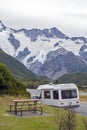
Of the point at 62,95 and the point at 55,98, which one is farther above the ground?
the point at 62,95

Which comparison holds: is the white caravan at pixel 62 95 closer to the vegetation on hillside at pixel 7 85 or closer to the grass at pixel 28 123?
the vegetation on hillside at pixel 7 85

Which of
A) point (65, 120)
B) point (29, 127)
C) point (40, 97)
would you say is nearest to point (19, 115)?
point (29, 127)

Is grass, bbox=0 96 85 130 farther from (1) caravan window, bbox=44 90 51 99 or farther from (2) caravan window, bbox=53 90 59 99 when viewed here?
(1) caravan window, bbox=44 90 51 99

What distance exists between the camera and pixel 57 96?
4231 centimetres

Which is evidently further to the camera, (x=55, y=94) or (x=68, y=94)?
(x=55, y=94)

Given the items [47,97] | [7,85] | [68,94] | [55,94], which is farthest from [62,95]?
[7,85]

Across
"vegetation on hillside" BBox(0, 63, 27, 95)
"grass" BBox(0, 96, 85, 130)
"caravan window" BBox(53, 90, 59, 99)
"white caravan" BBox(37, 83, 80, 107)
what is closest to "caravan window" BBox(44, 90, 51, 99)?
"white caravan" BBox(37, 83, 80, 107)

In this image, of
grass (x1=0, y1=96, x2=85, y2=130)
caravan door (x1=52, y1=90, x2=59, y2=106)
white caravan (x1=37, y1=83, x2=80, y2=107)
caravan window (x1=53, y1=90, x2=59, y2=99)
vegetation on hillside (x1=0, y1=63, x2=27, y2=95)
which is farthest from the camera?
vegetation on hillside (x1=0, y1=63, x2=27, y2=95)

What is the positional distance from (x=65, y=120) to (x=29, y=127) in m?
3.76

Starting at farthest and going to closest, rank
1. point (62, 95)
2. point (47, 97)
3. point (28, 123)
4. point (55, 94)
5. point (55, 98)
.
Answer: point (47, 97)
point (55, 94)
point (55, 98)
point (62, 95)
point (28, 123)

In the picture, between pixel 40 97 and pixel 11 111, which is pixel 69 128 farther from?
pixel 40 97

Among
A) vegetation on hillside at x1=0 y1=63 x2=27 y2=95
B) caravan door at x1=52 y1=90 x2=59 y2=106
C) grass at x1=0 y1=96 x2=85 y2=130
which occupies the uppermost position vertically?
vegetation on hillside at x1=0 y1=63 x2=27 y2=95

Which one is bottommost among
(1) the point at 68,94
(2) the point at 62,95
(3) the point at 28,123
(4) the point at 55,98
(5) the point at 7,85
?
(3) the point at 28,123

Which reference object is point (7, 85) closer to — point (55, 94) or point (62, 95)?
point (55, 94)
